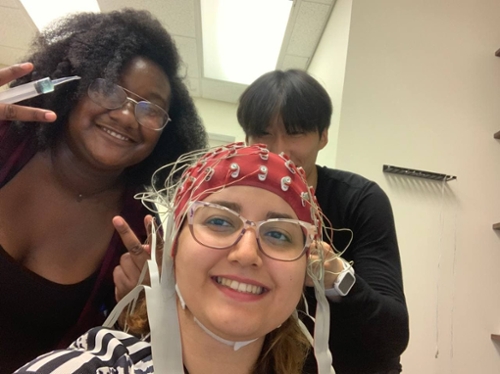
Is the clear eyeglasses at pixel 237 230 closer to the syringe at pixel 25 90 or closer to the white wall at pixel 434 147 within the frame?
the syringe at pixel 25 90

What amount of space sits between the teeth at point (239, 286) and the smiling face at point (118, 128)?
607 mm

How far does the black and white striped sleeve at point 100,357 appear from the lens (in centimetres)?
70

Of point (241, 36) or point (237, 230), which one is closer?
point (237, 230)

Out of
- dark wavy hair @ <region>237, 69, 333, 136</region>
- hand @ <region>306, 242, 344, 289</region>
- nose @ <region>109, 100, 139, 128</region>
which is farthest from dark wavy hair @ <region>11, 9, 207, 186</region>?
hand @ <region>306, 242, 344, 289</region>

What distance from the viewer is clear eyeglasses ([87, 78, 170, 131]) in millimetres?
1213

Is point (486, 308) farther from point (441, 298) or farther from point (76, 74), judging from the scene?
point (76, 74)

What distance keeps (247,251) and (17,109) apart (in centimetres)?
66

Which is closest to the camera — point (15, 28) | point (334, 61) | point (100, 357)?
point (100, 357)

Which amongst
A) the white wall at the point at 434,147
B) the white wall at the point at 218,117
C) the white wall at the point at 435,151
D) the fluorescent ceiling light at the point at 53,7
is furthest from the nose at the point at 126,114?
the white wall at the point at 218,117

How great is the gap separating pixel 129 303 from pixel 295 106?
81cm

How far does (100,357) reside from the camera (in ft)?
2.52

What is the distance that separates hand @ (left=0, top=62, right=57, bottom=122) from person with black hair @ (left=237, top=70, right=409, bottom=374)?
0.67m

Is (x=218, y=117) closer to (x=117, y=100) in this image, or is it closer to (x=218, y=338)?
(x=117, y=100)

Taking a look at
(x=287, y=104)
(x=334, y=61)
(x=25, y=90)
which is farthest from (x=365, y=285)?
(x=334, y=61)
